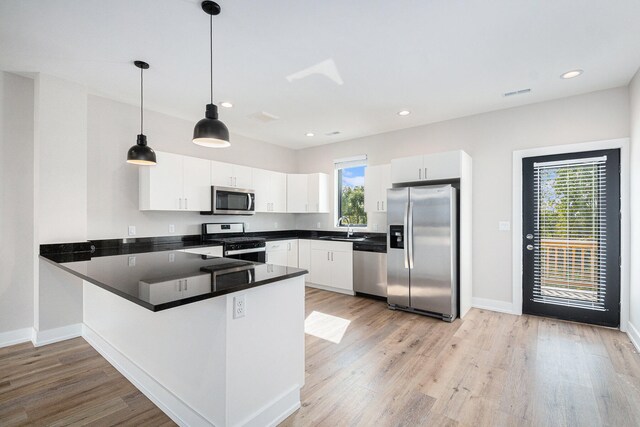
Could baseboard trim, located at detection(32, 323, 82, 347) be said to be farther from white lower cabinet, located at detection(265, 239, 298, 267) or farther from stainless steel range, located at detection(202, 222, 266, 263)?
white lower cabinet, located at detection(265, 239, 298, 267)

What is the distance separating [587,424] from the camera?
186 centimetres

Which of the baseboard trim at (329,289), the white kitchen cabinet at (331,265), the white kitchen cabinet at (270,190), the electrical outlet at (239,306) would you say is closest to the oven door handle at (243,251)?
the white kitchen cabinet at (270,190)

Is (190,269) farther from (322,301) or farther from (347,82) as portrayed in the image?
(322,301)

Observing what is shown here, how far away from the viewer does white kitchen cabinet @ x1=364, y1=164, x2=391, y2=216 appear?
4.76 metres

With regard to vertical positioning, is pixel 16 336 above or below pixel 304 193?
below

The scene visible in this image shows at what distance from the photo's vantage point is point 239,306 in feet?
5.44

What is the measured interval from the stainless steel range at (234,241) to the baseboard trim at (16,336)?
6.78 feet

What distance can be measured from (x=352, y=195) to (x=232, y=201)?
2233 millimetres

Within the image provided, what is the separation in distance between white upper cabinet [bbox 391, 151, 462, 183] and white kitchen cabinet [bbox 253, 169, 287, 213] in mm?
2134

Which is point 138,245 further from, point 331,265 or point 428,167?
point 428,167

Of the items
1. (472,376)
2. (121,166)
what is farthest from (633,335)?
(121,166)

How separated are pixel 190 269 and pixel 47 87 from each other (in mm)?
2643

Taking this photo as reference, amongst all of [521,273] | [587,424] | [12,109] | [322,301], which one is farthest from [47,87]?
[521,273]

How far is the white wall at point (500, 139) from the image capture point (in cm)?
342
